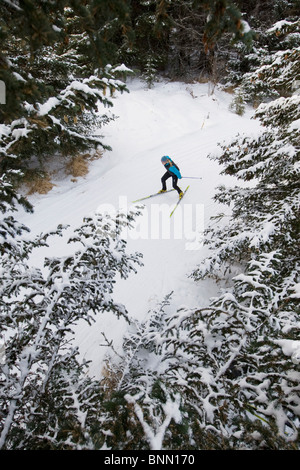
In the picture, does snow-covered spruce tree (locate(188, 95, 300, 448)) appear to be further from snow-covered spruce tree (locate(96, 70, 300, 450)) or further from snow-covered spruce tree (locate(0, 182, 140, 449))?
snow-covered spruce tree (locate(0, 182, 140, 449))

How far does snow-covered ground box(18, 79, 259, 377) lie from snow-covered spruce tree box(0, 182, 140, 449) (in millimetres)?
1931

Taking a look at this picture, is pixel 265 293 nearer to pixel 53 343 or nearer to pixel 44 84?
pixel 53 343

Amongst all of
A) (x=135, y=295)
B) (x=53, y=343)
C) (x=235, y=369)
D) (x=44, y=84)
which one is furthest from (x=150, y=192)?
(x=235, y=369)

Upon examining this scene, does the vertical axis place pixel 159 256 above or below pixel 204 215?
below

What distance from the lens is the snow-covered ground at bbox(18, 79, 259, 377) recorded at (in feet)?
18.5

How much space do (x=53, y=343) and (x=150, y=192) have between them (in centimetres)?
749

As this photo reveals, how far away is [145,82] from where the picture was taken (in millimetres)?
17781

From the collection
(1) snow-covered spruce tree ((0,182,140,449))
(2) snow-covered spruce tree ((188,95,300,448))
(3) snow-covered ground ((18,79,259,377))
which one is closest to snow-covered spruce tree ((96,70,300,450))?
(2) snow-covered spruce tree ((188,95,300,448))

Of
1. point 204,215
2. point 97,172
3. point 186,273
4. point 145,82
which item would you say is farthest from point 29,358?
point 145,82

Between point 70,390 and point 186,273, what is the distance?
4.37 meters

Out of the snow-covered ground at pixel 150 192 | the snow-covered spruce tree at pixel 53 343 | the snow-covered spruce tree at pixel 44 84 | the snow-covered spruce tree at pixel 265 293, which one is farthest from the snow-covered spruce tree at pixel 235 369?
the snow-covered spruce tree at pixel 44 84

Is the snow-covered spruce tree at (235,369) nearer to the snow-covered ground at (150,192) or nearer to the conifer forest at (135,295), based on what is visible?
the conifer forest at (135,295)

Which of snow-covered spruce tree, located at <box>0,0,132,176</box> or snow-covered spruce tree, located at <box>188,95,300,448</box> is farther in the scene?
snow-covered spruce tree, located at <box>188,95,300,448</box>
